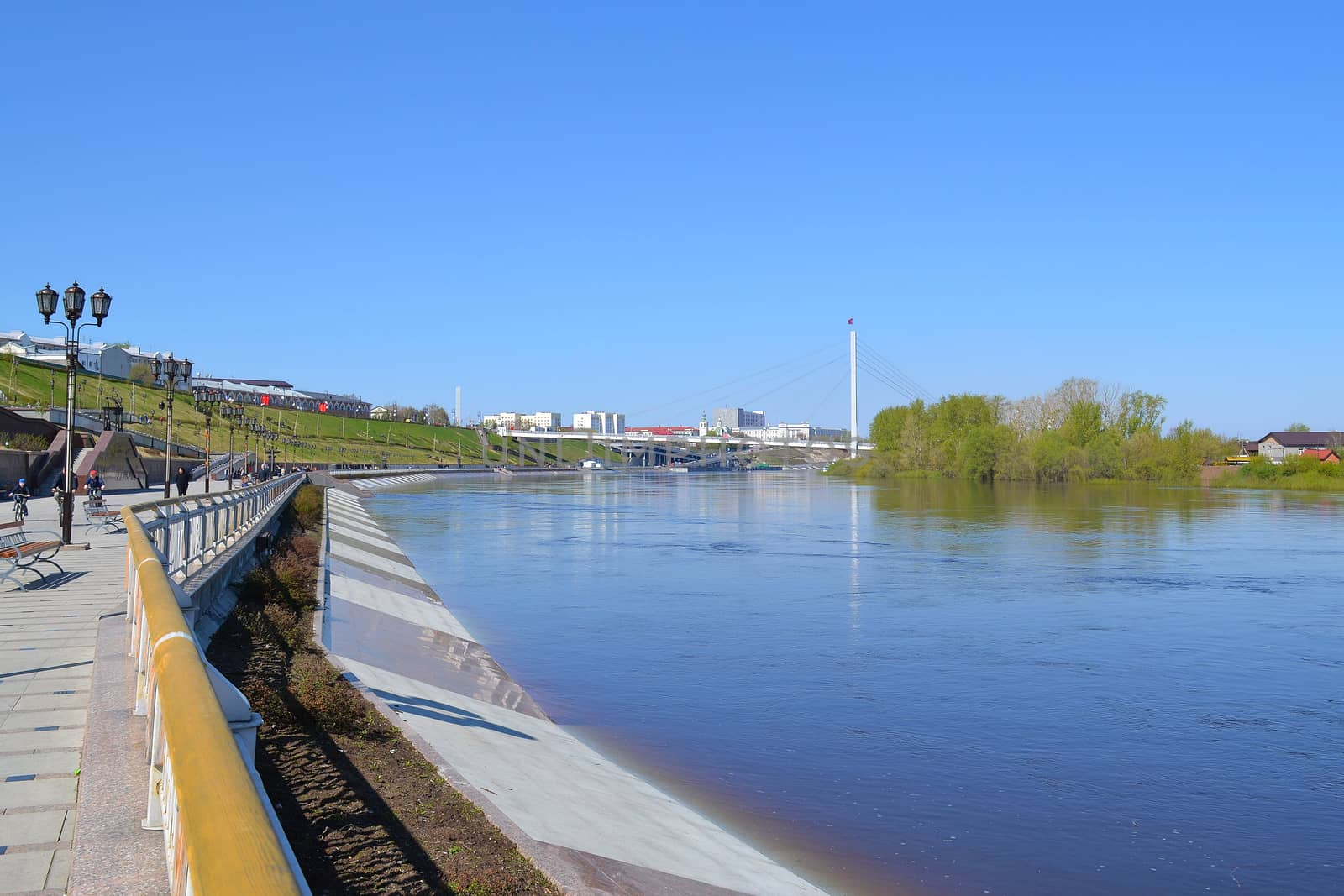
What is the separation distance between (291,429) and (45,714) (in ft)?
427

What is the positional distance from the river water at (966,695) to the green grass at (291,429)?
55.9m

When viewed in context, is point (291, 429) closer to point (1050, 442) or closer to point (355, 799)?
point (1050, 442)

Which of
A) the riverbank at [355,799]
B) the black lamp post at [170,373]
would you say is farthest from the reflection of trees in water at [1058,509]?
the riverbank at [355,799]

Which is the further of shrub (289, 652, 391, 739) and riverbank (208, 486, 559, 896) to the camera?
shrub (289, 652, 391, 739)

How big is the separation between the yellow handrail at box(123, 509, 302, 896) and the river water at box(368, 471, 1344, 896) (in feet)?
18.1

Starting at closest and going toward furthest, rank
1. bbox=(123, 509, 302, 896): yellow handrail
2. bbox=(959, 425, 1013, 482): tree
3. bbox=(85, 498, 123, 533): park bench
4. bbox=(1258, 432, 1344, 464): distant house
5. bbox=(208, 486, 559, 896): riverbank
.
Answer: bbox=(123, 509, 302, 896): yellow handrail
bbox=(208, 486, 559, 896): riverbank
bbox=(85, 498, 123, 533): park bench
bbox=(959, 425, 1013, 482): tree
bbox=(1258, 432, 1344, 464): distant house

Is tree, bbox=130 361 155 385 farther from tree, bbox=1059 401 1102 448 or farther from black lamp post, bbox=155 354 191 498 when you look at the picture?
tree, bbox=1059 401 1102 448

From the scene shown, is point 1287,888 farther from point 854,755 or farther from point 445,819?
point 445,819

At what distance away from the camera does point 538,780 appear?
8.76 meters

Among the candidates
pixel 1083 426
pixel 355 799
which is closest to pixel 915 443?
pixel 1083 426

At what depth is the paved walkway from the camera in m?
4.22

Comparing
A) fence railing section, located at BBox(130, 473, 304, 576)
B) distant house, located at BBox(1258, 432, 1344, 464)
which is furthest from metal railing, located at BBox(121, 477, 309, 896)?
distant house, located at BBox(1258, 432, 1344, 464)

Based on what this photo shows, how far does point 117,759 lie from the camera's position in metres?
5.16

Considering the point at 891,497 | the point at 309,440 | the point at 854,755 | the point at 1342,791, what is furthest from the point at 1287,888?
the point at 309,440
